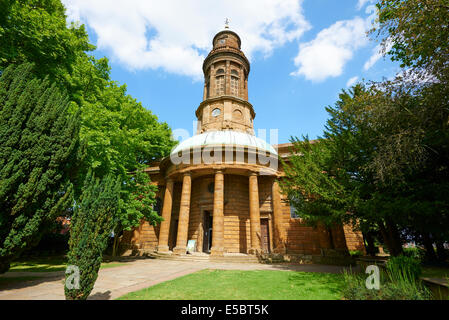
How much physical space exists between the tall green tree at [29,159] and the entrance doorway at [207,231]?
1161 cm

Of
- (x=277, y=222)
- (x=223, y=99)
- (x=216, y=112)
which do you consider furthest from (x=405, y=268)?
(x=223, y=99)

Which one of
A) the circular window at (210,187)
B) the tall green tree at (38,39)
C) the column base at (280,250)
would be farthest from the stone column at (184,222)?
the tall green tree at (38,39)

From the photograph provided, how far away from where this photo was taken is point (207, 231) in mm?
18062

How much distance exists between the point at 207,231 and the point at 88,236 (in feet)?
46.8

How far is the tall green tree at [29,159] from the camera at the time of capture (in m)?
6.57

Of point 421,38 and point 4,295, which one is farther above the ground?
point 421,38

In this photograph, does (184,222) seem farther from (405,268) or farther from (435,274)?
(435,274)

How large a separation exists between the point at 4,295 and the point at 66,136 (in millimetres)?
5409

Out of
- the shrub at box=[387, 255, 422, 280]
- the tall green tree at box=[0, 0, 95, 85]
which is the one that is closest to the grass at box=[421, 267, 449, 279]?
the shrub at box=[387, 255, 422, 280]

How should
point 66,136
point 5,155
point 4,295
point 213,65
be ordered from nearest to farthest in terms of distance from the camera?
point 4,295
point 5,155
point 66,136
point 213,65

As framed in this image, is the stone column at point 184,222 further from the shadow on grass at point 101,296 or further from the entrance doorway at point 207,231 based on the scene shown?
the shadow on grass at point 101,296

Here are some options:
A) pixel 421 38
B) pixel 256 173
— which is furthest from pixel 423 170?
pixel 256 173

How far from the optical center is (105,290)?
21.8 feet

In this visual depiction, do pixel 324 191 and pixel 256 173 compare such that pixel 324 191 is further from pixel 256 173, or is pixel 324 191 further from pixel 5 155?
pixel 5 155
